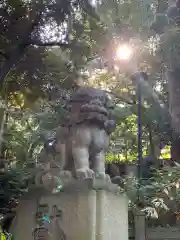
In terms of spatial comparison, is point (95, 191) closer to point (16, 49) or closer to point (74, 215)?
point (74, 215)

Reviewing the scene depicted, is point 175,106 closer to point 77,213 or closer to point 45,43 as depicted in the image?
point 45,43

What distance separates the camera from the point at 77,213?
4.21 metres

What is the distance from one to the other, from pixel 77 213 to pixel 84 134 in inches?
38.2

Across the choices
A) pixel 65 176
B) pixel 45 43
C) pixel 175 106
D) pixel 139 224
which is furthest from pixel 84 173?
pixel 175 106

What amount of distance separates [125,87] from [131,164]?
8.32 ft

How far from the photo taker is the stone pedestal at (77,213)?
164 inches

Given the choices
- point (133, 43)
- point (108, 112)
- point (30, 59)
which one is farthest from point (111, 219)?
point (133, 43)

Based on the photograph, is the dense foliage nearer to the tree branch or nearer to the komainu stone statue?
the tree branch

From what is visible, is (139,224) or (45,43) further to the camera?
(45,43)

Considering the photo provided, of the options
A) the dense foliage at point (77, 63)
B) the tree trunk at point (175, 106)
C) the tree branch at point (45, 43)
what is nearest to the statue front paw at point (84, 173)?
the dense foliage at point (77, 63)

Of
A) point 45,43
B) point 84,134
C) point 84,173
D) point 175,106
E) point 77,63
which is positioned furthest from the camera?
point 175,106

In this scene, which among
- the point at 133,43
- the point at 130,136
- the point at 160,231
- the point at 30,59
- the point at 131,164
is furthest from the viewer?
the point at 130,136

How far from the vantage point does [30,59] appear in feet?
31.3

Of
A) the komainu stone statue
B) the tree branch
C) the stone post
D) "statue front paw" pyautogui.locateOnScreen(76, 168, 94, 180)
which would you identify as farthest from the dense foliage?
"statue front paw" pyautogui.locateOnScreen(76, 168, 94, 180)
